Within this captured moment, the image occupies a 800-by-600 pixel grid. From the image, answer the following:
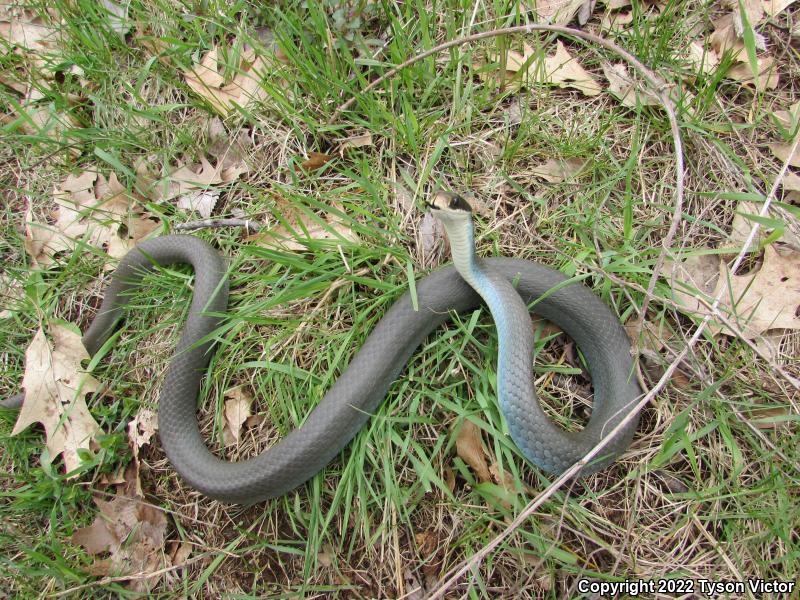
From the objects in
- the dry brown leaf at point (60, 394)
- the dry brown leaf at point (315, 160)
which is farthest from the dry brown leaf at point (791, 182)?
the dry brown leaf at point (60, 394)

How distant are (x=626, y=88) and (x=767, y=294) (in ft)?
5.07

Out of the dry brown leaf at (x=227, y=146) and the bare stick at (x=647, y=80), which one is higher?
the dry brown leaf at (x=227, y=146)

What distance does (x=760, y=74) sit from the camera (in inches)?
121

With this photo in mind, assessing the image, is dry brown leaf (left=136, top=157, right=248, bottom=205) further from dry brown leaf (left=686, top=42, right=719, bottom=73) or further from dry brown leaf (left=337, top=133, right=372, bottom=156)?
dry brown leaf (left=686, top=42, right=719, bottom=73)

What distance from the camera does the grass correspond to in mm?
2645

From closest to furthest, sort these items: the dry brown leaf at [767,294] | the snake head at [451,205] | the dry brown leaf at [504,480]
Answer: the snake head at [451,205], the dry brown leaf at [504,480], the dry brown leaf at [767,294]

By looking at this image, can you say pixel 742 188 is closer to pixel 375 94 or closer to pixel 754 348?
pixel 754 348

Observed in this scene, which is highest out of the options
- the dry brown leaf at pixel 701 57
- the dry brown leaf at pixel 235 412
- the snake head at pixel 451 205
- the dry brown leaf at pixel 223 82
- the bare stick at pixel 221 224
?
the dry brown leaf at pixel 223 82

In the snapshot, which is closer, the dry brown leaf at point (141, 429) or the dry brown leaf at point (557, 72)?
the dry brown leaf at point (141, 429)

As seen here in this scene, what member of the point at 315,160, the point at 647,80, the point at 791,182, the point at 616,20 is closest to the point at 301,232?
the point at 315,160

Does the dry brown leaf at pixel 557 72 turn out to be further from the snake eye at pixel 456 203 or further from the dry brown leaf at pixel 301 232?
the dry brown leaf at pixel 301 232

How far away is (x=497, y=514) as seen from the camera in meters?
2.68

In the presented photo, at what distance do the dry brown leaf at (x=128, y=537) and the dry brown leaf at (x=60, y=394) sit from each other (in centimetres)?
37

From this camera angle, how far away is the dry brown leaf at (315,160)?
331 centimetres
